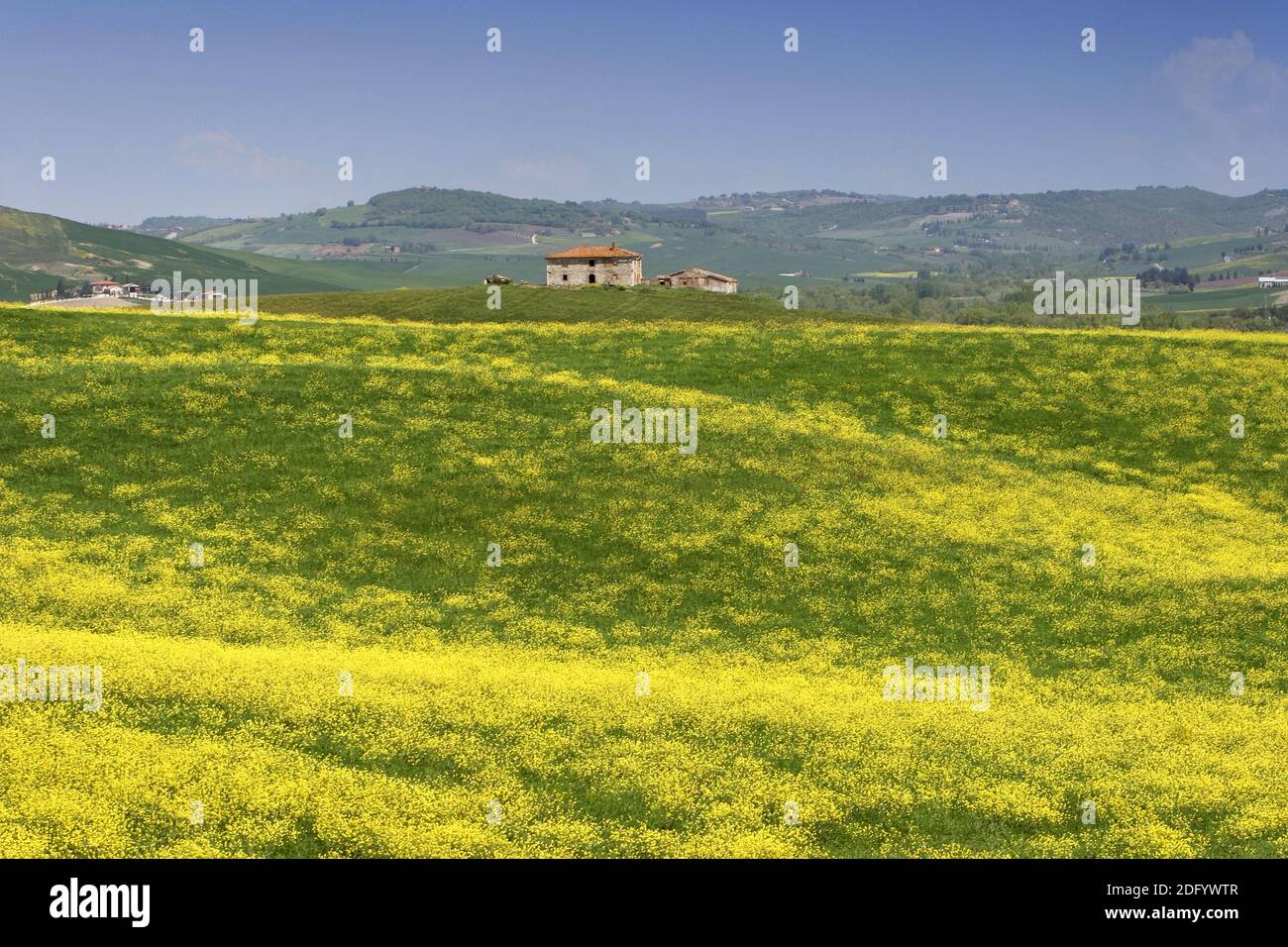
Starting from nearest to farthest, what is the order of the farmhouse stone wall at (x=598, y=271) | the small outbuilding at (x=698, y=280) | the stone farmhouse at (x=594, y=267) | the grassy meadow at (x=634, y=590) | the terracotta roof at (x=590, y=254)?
1. the grassy meadow at (x=634, y=590)
2. the terracotta roof at (x=590, y=254)
3. the stone farmhouse at (x=594, y=267)
4. the farmhouse stone wall at (x=598, y=271)
5. the small outbuilding at (x=698, y=280)

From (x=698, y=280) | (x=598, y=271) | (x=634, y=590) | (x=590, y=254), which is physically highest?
(x=590, y=254)

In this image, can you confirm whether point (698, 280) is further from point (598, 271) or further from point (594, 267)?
point (594, 267)

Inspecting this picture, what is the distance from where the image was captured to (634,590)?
38844mm

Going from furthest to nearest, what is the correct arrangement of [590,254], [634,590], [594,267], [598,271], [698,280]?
[698,280] → [594,267] → [598,271] → [590,254] → [634,590]

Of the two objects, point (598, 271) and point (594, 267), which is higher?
point (594, 267)

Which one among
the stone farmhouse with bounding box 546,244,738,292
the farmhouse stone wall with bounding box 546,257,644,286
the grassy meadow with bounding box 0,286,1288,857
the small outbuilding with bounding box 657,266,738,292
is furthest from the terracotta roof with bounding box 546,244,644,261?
the grassy meadow with bounding box 0,286,1288,857

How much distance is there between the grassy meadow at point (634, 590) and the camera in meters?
20.9

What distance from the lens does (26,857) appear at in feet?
55.1

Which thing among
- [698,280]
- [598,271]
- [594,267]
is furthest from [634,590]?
[698,280]

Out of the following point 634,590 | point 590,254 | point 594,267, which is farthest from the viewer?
point 594,267

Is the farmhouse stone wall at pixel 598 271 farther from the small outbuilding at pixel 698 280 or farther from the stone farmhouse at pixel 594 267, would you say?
the small outbuilding at pixel 698 280

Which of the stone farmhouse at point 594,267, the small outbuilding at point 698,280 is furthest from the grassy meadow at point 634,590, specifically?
the small outbuilding at point 698,280

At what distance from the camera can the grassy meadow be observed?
2089 cm

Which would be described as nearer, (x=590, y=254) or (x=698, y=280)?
(x=590, y=254)
